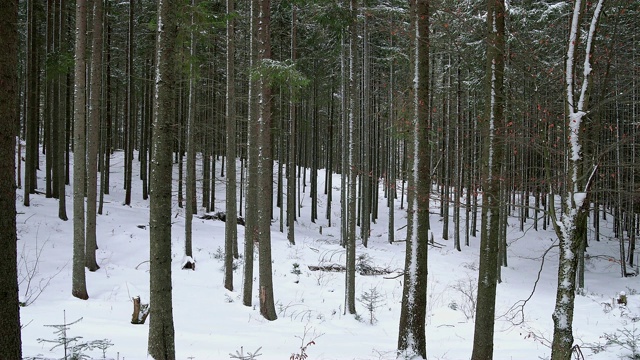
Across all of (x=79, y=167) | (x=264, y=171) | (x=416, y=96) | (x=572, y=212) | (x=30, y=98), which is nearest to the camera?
(x=572, y=212)

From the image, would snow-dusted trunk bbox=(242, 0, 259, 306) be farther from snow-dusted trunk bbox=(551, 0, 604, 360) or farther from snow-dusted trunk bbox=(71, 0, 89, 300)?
snow-dusted trunk bbox=(551, 0, 604, 360)

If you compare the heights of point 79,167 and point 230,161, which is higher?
point 230,161

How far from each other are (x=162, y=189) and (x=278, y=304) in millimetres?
6998

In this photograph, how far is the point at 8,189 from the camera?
3.31 metres

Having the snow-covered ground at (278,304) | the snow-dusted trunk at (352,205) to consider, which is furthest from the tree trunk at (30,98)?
the snow-dusted trunk at (352,205)

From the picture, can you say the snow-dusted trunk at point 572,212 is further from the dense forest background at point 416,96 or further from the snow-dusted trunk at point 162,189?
the snow-dusted trunk at point 162,189

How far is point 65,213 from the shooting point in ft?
51.7

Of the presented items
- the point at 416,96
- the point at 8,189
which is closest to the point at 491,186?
the point at 416,96

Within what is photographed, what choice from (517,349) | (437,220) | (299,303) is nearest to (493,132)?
(517,349)

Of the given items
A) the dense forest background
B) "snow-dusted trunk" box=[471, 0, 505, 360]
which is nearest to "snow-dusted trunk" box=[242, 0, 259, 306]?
the dense forest background

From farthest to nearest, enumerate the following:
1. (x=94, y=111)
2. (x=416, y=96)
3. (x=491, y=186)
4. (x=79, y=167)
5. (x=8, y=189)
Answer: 1. (x=94, y=111)
2. (x=79, y=167)
3. (x=416, y=96)
4. (x=491, y=186)
5. (x=8, y=189)

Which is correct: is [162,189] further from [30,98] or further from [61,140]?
[30,98]

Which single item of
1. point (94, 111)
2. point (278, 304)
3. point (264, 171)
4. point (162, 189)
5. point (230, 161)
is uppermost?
point (94, 111)

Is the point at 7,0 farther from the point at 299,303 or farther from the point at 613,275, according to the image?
the point at 613,275
